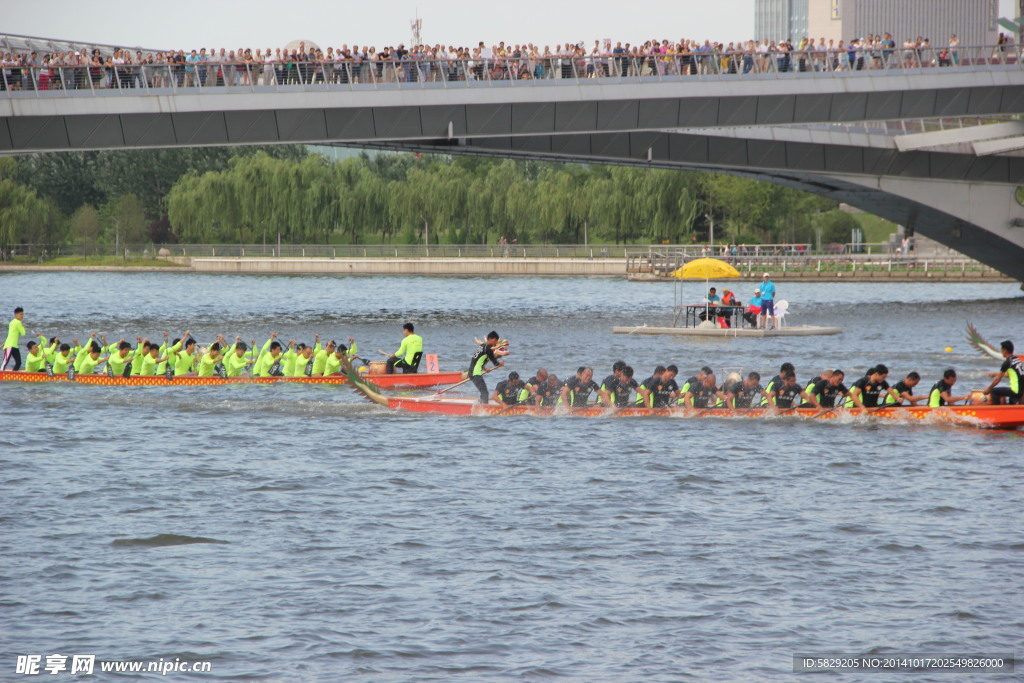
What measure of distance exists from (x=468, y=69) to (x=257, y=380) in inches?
717

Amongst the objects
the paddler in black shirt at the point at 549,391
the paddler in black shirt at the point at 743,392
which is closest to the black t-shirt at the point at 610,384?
the paddler in black shirt at the point at 549,391

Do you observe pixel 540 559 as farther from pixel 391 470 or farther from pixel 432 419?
pixel 432 419

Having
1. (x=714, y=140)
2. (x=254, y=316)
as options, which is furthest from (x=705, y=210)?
(x=254, y=316)

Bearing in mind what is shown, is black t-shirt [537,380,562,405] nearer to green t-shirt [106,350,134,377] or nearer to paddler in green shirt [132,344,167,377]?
paddler in green shirt [132,344,167,377]

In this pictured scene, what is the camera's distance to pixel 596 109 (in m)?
52.6

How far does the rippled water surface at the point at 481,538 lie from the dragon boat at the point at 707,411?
347mm

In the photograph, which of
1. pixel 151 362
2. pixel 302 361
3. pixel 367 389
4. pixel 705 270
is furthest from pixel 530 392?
pixel 705 270

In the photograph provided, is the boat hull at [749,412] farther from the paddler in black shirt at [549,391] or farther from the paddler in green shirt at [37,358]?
the paddler in green shirt at [37,358]

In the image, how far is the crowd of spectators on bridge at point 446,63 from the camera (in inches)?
1812

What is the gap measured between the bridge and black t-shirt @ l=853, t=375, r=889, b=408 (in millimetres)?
24159

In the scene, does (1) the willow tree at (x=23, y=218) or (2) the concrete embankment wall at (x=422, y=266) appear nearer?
(2) the concrete embankment wall at (x=422, y=266)

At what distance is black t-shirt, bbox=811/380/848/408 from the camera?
29219 mm

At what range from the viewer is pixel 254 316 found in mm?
61656

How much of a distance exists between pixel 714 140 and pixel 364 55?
66.8 ft
